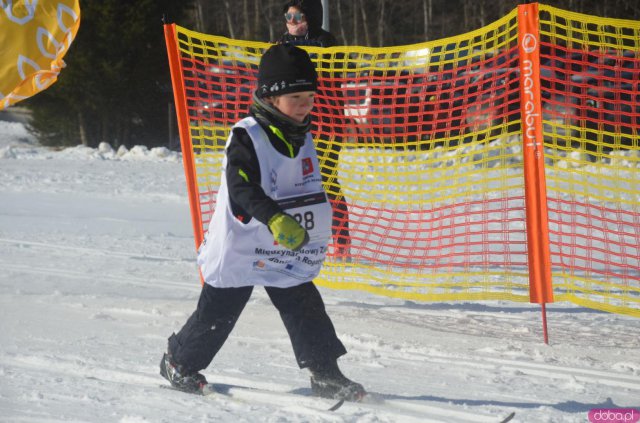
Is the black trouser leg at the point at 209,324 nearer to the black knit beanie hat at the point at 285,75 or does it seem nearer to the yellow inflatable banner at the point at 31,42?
the black knit beanie hat at the point at 285,75

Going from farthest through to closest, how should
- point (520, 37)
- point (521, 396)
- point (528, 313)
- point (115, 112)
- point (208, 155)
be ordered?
point (115, 112), point (208, 155), point (528, 313), point (520, 37), point (521, 396)

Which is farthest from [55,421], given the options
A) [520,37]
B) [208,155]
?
[208,155]

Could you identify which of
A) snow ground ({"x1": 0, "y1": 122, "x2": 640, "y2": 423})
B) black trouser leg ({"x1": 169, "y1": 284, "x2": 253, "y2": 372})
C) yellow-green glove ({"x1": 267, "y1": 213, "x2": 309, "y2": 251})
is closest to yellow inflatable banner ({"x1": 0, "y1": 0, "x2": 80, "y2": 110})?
snow ground ({"x1": 0, "y1": 122, "x2": 640, "y2": 423})

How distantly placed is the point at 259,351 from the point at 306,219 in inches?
46.5

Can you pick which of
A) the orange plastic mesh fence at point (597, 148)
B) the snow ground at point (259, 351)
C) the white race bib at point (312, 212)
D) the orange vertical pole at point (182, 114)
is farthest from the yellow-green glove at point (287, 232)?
the orange vertical pole at point (182, 114)

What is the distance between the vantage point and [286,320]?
355 cm

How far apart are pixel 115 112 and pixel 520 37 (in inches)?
714

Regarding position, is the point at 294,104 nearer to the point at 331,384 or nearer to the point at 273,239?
the point at 273,239

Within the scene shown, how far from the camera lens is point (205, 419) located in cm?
315

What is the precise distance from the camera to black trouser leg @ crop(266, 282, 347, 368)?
3475mm

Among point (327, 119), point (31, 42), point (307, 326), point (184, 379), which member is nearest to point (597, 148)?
point (327, 119)

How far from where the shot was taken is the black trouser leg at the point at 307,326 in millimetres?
3475

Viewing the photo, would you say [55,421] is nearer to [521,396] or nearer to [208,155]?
[521,396]

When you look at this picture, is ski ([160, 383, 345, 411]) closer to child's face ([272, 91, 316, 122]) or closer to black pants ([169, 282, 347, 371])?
black pants ([169, 282, 347, 371])
